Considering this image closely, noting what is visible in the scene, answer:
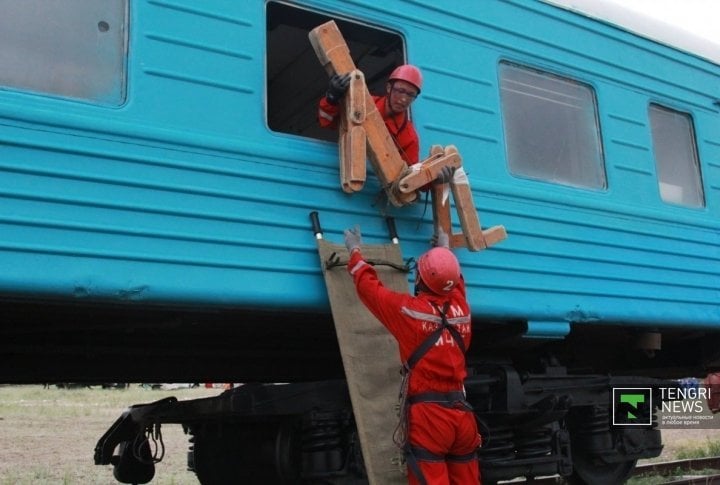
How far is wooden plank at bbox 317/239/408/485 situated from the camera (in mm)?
3277

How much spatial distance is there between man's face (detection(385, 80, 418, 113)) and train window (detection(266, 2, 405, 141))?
34 centimetres

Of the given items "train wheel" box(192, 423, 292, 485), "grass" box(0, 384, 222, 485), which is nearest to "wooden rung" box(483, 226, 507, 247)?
"train wheel" box(192, 423, 292, 485)

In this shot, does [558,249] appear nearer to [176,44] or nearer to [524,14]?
[524,14]

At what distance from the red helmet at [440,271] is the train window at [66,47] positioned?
1394mm

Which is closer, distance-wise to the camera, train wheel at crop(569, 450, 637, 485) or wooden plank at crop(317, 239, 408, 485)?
wooden plank at crop(317, 239, 408, 485)

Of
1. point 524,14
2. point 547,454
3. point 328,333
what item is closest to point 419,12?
point 524,14

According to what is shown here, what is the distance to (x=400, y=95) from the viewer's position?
3.54m

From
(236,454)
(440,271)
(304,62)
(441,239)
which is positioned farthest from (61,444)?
(440,271)

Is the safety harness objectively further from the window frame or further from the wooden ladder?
the window frame

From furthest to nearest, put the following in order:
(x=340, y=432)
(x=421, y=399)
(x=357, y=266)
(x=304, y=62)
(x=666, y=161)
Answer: (x=666, y=161) → (x=304, y=62) → (x=340, y=432) → (x=421, y=399) → (x=357, y=266)

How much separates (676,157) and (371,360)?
9.39ft

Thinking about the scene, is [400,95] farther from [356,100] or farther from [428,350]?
[428,350]

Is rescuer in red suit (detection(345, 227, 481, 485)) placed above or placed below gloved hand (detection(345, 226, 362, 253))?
below

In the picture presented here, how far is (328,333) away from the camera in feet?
13.9
